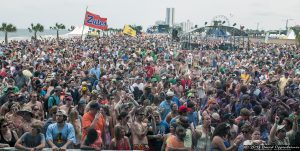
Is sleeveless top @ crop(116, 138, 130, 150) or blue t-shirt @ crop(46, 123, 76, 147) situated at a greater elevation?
Result: blue t-shirt @ crop(46, 123, 76, 147)

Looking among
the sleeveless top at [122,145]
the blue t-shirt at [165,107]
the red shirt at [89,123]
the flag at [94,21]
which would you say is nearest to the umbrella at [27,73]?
the blue t-shirt at [165,107]

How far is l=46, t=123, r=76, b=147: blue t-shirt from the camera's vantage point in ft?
21.9

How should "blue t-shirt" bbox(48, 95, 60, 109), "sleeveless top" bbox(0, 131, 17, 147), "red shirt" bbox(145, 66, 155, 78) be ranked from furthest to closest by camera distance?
1. "red shirt" bbox(145, 66, 155, 78)
2. "blue t-shirt" bbox(48, 95, 60, 109)
3. "sleeveless top" bbox(0, 131, 17, 147)

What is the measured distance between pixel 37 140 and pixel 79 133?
1.11m

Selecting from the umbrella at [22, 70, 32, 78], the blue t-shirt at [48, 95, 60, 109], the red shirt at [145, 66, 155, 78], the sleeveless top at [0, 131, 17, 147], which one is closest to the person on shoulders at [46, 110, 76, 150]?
the sleeveless top at [0, 131, 17, 147]

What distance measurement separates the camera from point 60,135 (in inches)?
263

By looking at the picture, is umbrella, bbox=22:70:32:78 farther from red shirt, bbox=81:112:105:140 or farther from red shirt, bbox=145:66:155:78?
red shirt, bbox=81:112:105:140

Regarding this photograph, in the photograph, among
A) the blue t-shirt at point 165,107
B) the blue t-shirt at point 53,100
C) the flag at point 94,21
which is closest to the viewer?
the blue t-shirt at point 165,107

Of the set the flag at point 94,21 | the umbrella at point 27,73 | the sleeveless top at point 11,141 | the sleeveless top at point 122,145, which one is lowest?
the sleeveless top at point 122,145

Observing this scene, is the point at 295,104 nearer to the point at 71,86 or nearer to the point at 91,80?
the point at 71,86

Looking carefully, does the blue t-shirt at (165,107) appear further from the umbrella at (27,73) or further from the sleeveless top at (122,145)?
the umbrella at (27,73)

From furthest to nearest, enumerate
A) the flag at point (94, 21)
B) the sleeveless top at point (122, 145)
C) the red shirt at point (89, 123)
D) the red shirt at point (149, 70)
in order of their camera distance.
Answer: the flag at point (94, 21) → the red shirt at point (149, 70) → the red shirt at point (89, 123) → the sleeveless top at point (122, 145)

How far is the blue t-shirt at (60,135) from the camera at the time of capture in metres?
6.66

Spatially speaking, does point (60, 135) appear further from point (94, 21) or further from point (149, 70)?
point (94, 21)
